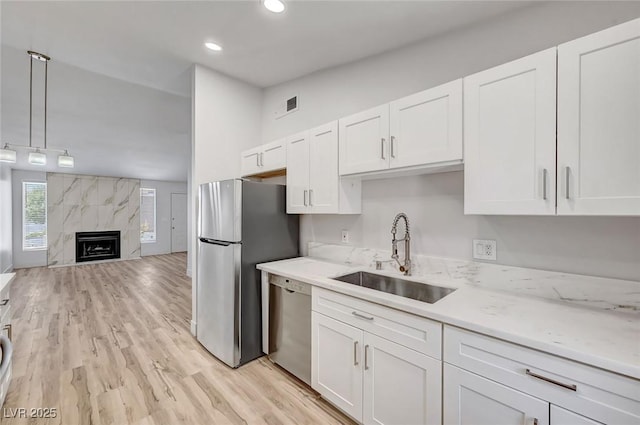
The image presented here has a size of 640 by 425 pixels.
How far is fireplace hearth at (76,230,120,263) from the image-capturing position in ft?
24.2

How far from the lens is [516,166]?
4.38 feet

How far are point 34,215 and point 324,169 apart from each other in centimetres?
893

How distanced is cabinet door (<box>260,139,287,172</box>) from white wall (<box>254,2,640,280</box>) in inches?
18.0

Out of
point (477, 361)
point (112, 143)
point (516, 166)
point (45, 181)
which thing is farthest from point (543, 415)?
point (45, 181)

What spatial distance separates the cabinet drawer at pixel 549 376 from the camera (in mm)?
878

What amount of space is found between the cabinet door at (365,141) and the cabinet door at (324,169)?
0.28 ft

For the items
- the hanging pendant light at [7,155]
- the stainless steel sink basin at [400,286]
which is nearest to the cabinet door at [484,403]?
the stainless steel sink basin at [400,286]

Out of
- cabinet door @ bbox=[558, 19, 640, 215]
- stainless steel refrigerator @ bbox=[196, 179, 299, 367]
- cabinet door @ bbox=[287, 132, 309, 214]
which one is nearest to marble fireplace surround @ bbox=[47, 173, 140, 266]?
stainless steel refrigerator @ bbox=[196, 179, 299, 367]

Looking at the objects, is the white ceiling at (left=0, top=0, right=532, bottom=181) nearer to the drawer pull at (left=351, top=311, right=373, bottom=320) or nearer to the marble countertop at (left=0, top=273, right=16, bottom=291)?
the marble countertop at (left=0, top=273, right=16, bottom=291)

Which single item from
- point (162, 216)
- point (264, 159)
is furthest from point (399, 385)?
point (162, 216)

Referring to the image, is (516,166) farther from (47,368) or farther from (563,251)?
(47,368)

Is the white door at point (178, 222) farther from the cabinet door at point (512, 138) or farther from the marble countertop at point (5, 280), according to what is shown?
the cabinet door at point (512, 138)

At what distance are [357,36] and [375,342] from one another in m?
2.34

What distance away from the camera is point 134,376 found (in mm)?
2178
